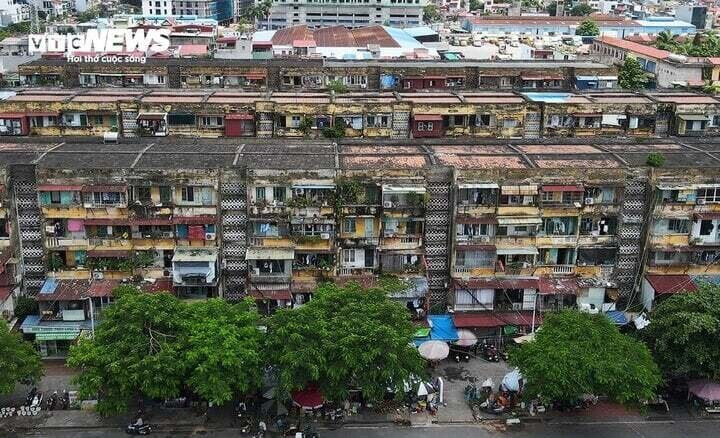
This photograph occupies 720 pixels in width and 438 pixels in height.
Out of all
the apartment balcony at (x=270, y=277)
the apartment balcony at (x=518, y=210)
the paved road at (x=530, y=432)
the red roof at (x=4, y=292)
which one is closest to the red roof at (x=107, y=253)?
the red roof at (x=4, y=292)

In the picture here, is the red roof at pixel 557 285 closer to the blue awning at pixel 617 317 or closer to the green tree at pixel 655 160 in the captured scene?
the blue awning at pixel 617 317

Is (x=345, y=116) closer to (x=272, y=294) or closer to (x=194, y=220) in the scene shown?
(x=194, y=220)

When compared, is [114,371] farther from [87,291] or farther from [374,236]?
[374,236]

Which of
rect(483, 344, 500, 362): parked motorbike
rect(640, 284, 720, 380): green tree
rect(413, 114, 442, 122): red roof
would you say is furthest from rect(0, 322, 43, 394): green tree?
rect(413, 114, 442, 122): red roof

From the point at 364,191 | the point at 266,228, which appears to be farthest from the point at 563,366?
the point at 266,228

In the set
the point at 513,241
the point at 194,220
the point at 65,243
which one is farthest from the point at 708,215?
the point at 65,243

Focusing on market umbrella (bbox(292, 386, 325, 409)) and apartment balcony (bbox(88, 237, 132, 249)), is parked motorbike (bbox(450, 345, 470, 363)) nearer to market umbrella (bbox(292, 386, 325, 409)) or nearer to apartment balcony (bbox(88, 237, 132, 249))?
market umbrella (bbox(292, 386, 325, 409))
